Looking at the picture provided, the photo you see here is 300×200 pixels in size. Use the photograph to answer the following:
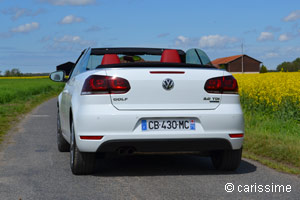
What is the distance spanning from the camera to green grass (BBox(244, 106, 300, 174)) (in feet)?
22.0

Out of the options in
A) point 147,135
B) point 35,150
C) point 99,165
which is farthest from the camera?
point 35,150

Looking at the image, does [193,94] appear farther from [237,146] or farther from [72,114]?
[72,114]

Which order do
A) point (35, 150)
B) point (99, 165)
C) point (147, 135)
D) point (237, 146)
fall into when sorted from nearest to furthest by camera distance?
1. point (147, 135)
2. point (237, 146)
3. point (99, 165)
4. point (35, 150)

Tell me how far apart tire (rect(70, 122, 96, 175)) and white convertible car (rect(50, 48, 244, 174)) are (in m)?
0.01

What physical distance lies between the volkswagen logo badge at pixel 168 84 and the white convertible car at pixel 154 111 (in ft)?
0.04

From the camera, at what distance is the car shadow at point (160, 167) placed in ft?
19.9

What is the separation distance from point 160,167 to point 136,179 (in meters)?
0.86

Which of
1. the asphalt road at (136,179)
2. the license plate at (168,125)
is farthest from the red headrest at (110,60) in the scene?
the asphalt road at (136,179)

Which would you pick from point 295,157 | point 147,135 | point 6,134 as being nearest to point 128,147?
point 147,135

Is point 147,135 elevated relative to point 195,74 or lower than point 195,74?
lower

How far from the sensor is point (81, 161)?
5758 mm

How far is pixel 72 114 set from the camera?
19.6ft

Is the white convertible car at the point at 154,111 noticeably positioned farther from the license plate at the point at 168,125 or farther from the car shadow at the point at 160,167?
the car shadow at the point at 160,167

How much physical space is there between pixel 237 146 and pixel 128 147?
1279 mm
